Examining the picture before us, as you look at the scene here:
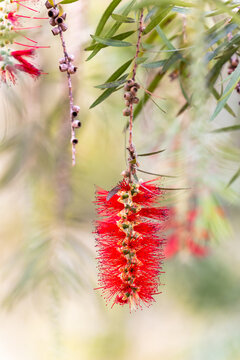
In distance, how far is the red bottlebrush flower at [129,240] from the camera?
40cm

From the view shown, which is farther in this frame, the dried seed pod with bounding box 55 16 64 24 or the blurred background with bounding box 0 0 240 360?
the blurred background with bounding box 0 0 240 360

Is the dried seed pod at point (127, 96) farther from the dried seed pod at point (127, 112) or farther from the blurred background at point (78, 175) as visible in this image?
the blurred background at point (78, 175)

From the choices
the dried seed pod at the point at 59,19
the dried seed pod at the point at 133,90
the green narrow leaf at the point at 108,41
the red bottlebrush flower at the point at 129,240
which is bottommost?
the red bottlebrush flower at the point at 129,240

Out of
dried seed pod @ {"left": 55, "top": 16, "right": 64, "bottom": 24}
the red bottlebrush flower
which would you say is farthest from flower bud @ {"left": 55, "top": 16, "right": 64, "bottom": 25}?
the red bottlebrush flower

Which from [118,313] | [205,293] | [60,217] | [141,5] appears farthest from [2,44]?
[118,313]

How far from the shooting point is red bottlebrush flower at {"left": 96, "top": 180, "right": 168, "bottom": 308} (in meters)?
0.40

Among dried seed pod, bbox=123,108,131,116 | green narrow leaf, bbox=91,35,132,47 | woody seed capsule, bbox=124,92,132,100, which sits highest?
green narrow leaf, bbox=91,35,132,47

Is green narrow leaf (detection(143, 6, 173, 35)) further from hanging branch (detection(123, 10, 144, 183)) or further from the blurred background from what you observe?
the blurred background

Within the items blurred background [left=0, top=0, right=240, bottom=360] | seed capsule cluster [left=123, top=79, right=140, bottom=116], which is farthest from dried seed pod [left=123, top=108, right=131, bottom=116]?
blurred background [left=0, top=0, right=240, bottom=360]

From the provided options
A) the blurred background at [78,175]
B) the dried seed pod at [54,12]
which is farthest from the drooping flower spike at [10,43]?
the blurred background at [78,175]

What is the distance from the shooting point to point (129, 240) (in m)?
0.41

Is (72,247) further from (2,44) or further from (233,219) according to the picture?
(233,219)

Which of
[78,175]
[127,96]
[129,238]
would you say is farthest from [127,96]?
[78,175]

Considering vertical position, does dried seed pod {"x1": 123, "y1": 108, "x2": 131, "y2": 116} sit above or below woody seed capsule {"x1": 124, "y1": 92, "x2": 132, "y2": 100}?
below
